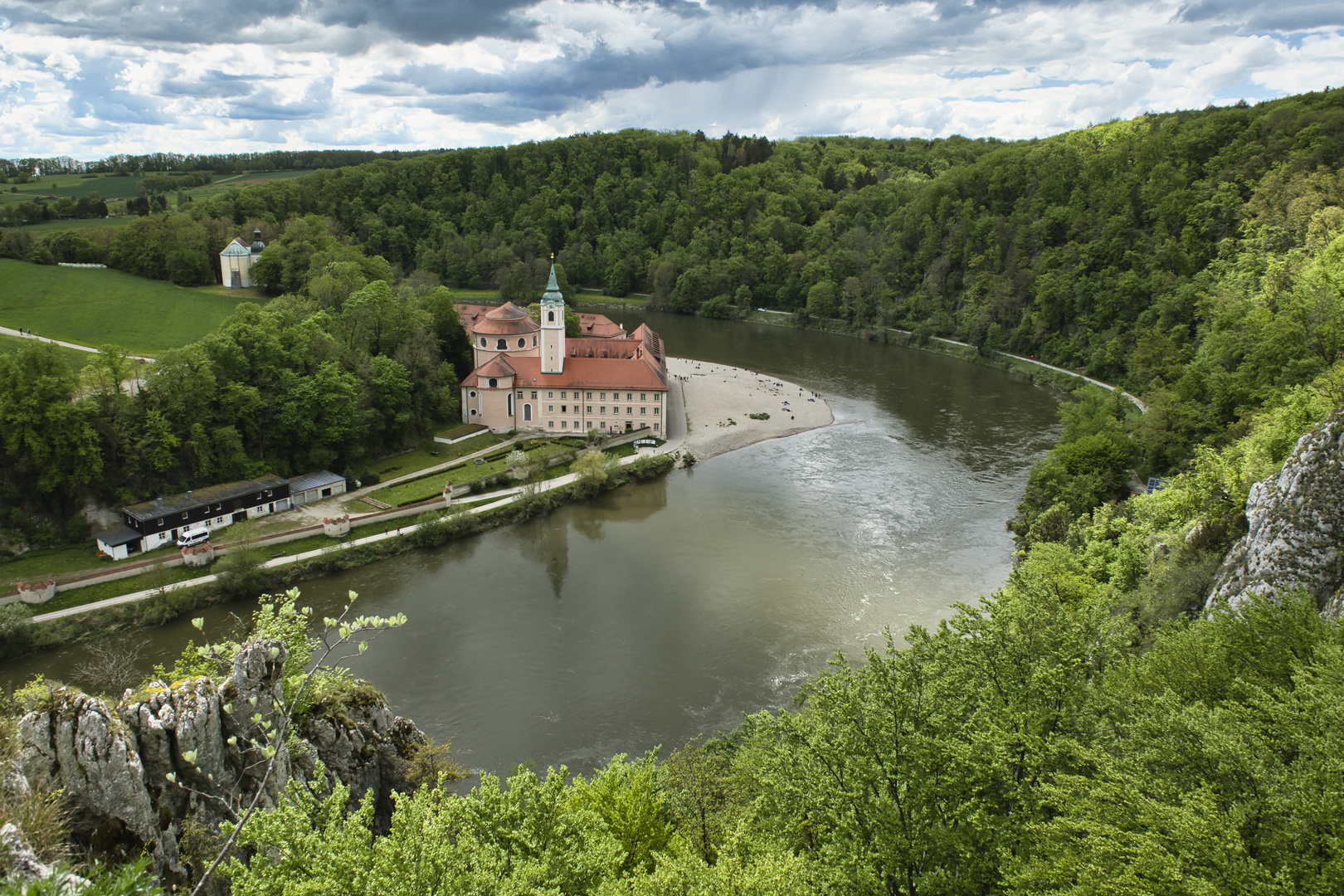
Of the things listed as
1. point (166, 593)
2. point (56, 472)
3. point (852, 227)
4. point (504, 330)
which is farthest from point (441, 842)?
point (852, 227)

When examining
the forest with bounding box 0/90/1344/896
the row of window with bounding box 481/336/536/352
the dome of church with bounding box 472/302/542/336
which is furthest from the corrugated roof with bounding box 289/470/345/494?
the dome of church with bounding box 472/302/542/336

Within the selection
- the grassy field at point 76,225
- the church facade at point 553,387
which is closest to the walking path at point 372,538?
the church facade at point 553,387

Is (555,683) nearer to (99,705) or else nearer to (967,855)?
(99,705)

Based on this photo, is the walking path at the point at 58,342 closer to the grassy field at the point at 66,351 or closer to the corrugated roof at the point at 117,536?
the grassy field at the point at 66,351

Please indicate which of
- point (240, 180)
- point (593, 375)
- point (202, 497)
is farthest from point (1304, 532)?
point (240, 180)

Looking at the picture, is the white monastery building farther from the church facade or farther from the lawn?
the lawn
